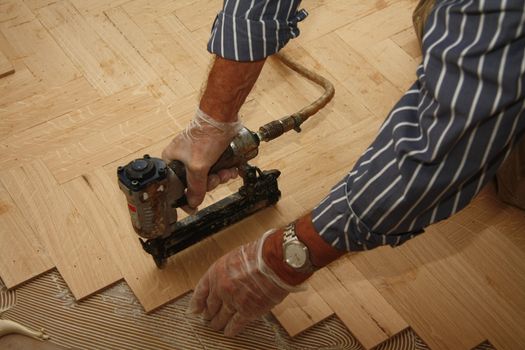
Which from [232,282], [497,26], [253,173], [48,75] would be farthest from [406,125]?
[48,75]

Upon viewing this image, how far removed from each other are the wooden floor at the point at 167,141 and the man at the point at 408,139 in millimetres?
385

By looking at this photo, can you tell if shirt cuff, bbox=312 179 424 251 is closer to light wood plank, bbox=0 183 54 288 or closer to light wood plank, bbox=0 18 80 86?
light wood plank, bbox=0 183 54 288

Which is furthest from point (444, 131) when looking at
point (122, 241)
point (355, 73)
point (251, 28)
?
point (355, 73)

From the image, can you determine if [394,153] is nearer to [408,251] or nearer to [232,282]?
[232,282]

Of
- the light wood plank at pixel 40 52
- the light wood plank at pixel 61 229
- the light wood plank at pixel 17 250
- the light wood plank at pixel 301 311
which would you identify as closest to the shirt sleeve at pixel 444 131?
the light wood plank at pixel 301 311

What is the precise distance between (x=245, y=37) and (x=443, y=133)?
0.57m

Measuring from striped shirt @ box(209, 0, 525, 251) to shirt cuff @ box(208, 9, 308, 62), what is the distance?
41 centimetres

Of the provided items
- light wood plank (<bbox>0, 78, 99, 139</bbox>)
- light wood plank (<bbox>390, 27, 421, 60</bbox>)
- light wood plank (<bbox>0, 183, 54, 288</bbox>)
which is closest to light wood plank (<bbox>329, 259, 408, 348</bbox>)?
light wood plank (<bbox>0, 183, 54, 288</bbox>)

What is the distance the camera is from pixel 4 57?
2.28 metres

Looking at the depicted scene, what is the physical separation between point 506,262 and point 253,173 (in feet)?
2.51

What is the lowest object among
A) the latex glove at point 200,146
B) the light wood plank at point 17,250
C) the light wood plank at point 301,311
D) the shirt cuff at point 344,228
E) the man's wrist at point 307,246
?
the light wood plank at point 17,250

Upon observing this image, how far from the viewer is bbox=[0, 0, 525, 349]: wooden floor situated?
1731 mm

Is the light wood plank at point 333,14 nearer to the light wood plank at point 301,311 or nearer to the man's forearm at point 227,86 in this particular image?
the man's forearm at point 227,86

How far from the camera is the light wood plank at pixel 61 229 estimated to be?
1752mm
